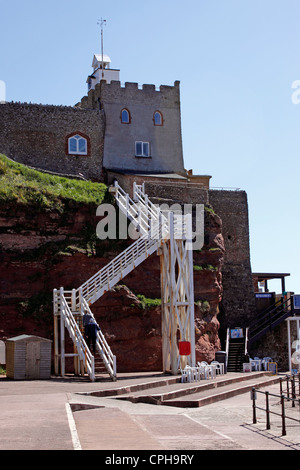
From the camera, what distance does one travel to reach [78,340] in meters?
23.3

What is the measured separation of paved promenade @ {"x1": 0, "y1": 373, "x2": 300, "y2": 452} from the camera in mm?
10516

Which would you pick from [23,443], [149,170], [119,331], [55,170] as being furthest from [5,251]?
[23,443]

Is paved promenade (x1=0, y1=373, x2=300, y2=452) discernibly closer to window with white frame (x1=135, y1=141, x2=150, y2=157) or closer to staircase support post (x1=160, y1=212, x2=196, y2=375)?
staircase support post (x1=160, y1=212, x2=196, y2=375)

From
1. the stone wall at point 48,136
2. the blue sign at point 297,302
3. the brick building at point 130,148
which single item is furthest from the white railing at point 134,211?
the blue sign at point 297,302

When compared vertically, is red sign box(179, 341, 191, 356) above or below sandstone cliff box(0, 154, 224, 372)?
below

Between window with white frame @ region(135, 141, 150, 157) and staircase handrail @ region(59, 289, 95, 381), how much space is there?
18054mm

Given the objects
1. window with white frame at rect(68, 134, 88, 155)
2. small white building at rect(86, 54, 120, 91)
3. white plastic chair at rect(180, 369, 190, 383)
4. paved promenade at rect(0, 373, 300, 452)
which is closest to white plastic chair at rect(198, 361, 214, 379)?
white plastic chair at rect(180, 369, 190, 383)

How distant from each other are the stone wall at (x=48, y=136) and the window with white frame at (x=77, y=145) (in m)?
0.25

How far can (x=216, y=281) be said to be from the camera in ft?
116

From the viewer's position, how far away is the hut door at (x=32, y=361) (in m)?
22.4

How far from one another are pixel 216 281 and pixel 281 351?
651 cm

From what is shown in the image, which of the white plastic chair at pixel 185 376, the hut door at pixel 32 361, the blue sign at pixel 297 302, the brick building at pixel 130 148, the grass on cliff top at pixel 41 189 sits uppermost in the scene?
the brick building at pixel 130 148

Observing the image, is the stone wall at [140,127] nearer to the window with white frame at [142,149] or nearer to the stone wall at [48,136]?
the window with white frame at [142,149]
